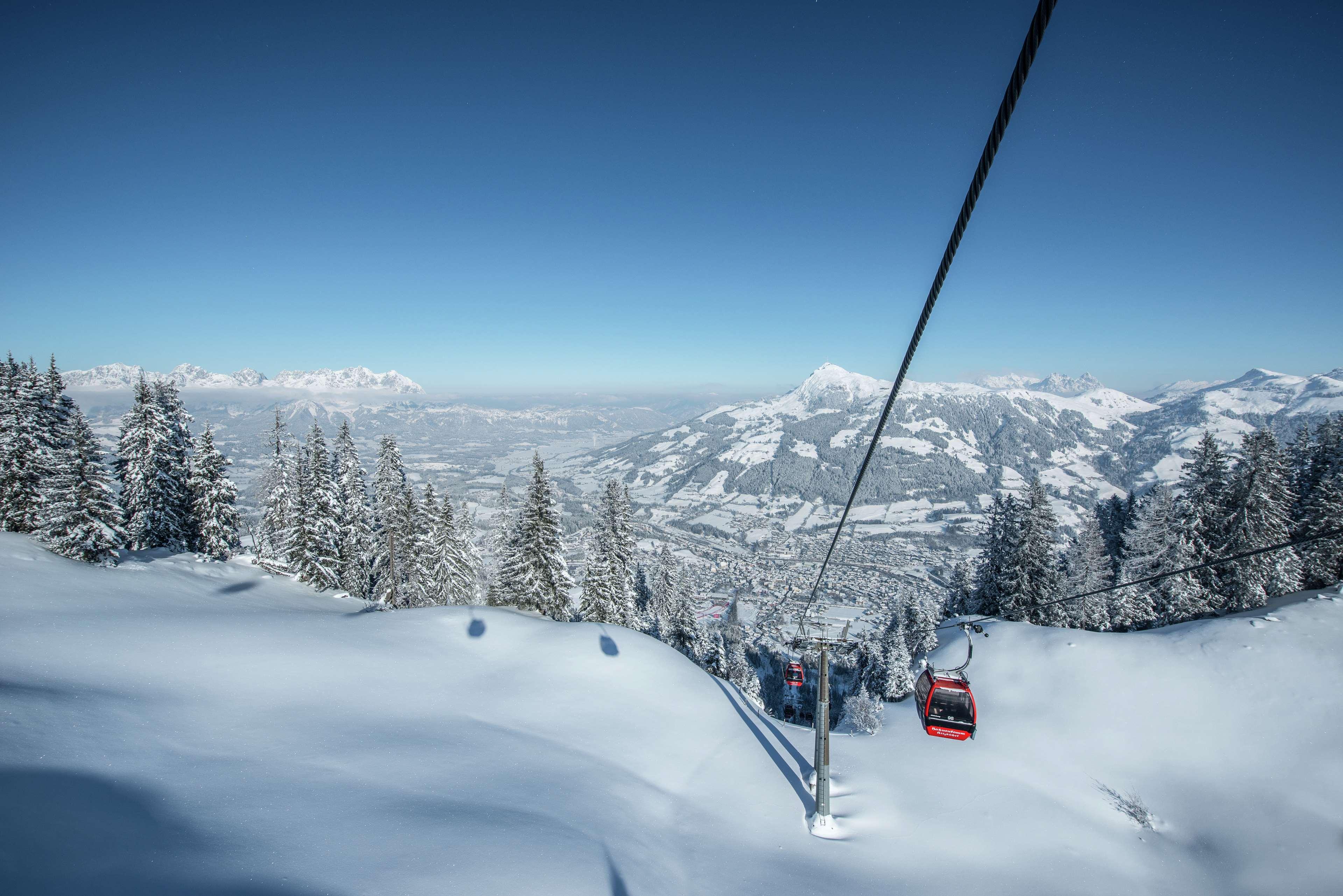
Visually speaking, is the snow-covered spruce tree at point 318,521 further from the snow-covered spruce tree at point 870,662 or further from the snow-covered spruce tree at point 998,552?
the snow-covered spruce tree at point 998,552

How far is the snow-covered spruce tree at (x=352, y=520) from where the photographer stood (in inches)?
1137

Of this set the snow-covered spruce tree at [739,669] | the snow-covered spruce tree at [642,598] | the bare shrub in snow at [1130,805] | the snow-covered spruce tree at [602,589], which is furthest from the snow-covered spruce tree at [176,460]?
the bare shrub in snow at [1130,805]

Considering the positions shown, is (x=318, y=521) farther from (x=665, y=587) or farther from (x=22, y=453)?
(x=665, y=587)

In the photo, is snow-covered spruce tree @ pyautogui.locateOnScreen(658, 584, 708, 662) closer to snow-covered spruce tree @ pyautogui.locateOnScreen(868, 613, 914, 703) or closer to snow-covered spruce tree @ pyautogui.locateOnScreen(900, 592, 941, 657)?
snow-covered spruce tree @ pyautogui.locateOnScreen(868, 613, 914, 703)

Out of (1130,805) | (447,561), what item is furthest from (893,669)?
(447,561)

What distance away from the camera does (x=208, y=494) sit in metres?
26.5

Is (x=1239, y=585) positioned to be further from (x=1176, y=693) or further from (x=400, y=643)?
(x=400, y=643)

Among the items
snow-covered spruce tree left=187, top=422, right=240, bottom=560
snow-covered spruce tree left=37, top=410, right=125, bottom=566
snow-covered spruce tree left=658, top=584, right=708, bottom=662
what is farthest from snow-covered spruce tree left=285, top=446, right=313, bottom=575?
snow-covered spruce tree left=658, top=584, right=708, bottom=662

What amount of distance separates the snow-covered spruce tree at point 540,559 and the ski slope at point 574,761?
7821 millimetres

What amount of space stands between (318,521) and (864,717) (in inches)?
1095

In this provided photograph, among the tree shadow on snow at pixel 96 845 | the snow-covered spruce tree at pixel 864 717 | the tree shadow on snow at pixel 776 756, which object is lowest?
the snow-covered spruce tree at pixel 864 717

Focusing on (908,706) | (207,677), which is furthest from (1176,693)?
(207,677)

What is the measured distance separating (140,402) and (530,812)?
30142 mm

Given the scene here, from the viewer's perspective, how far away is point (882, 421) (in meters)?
6.41
